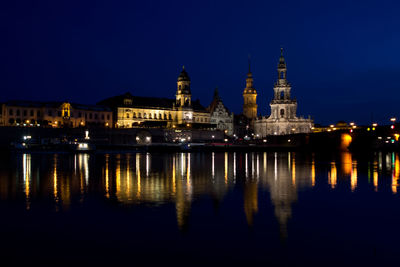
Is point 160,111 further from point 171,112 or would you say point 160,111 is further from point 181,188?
point 181,188

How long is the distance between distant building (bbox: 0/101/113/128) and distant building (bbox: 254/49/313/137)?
5516cm

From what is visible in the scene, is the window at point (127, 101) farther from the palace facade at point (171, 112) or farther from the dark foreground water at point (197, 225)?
the dark foreground water at point (197, 225)

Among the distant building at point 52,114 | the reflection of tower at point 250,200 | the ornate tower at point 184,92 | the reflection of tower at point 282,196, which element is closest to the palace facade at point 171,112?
the ornate tower at point 184,92

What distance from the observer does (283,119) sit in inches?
6053

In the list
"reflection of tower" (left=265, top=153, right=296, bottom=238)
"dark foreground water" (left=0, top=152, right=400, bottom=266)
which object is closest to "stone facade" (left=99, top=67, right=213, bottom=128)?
"reflection of tower" (left=265, top=153, right=296, bottom=238)

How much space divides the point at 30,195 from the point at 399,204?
21140 mm

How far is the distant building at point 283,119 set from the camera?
153625 millimetres

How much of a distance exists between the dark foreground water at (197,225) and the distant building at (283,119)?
404ft

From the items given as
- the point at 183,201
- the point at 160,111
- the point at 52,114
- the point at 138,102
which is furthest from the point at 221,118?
the point at 183,201

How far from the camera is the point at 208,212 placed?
69.8 feet

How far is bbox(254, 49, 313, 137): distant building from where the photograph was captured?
154 m

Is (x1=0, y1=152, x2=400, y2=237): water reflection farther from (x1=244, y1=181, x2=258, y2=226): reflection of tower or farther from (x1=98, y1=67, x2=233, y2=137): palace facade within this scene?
(x1=98, y1=67, x2=233, y2=137): palace facade

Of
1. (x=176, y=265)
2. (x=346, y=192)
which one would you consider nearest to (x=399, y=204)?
(x=346, y=192)

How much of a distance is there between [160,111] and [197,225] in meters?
139
